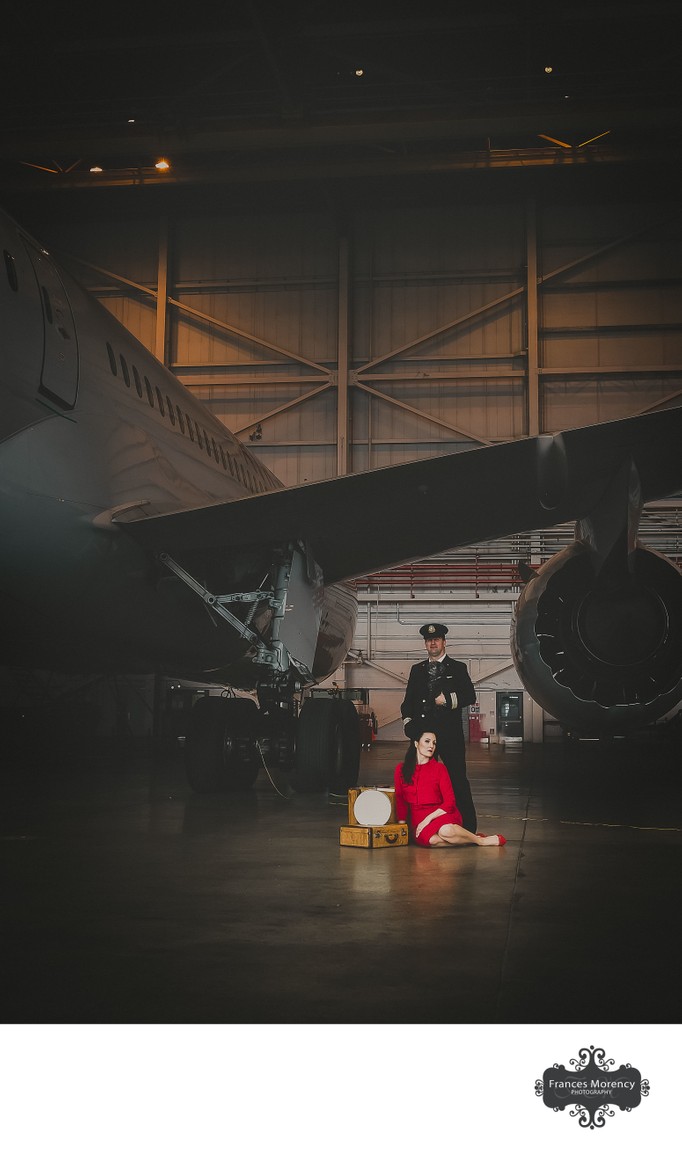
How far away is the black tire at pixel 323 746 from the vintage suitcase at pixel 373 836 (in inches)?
111

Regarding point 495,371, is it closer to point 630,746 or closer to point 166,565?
point 630,746

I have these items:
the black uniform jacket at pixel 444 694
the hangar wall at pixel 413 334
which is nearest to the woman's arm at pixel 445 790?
the black uniform jacket at pixel 444 694

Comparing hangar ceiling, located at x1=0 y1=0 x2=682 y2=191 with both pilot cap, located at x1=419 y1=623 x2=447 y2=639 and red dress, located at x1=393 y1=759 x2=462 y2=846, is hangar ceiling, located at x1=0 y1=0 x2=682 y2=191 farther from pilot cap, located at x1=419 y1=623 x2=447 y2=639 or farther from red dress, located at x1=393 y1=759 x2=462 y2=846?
red dress, located at x1=393 y1=759 x2=462 y2=846

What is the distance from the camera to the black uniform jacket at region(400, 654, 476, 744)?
238 inches

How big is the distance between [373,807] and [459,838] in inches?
21.6

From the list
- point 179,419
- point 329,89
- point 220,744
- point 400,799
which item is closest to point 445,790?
point 400,799

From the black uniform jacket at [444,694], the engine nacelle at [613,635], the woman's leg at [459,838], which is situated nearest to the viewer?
the woman's leg at [459,838]

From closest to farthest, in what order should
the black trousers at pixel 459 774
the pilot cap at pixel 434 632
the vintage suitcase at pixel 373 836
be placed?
the vintage suitcase at pixel 373 836 < the black trousers at pixel 459 774 < the pilot cap at pixel 434 632

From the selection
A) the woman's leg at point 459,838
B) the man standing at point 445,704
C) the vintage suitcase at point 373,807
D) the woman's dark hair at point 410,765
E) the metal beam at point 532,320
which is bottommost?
the woman's leg at point 459,838

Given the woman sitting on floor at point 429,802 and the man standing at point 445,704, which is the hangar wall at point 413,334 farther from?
the woman sitting on floor at point 429,802

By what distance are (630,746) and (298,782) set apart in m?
13.6

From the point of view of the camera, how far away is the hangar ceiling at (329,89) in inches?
313

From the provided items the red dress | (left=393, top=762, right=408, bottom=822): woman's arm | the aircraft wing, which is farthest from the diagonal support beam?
the red dress
